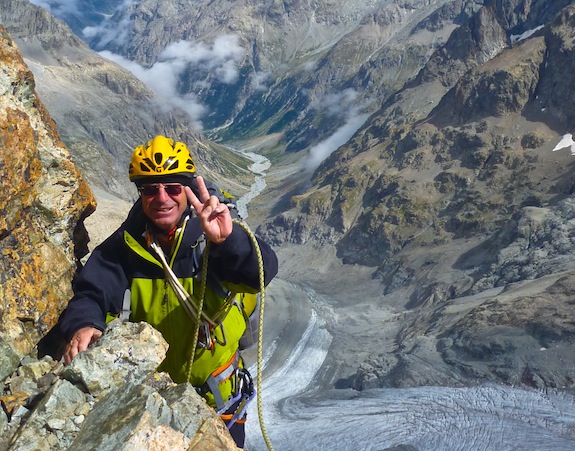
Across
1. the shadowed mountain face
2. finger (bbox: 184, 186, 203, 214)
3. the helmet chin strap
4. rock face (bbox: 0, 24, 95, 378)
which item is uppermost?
finger (bbox: 184, 186, 203, 214)

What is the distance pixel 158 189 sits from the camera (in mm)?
7488

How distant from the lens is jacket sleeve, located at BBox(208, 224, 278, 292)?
6.91 meters

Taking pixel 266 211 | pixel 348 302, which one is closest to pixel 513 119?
pixel 348 302

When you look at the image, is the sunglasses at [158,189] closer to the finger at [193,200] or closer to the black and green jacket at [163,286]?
the finger at [193,200]

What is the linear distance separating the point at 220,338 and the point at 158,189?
96.1 inches

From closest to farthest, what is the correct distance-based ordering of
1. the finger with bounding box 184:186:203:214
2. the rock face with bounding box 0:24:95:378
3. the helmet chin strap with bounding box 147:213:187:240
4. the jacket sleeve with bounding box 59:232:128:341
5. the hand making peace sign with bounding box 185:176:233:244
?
the hand making peace sign with bounding box 185:176:233:244 → the finger with bounding box 184:186:203:214 → the jacket sleeve with bounding box 59:232:128:341 → the helmet chin strap with bounding box 147:213:187:240 → the rock face with bounding box 0:24:95:378

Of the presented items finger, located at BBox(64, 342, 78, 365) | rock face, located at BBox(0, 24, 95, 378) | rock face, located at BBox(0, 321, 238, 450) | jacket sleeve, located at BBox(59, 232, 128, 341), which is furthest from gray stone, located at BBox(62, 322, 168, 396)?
rock face, located at BBox(0, 24, 95, 378)

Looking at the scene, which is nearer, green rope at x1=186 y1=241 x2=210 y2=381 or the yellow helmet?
green rope at x1=186 y1=241 x2=210 y2=381

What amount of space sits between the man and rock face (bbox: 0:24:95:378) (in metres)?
1.71

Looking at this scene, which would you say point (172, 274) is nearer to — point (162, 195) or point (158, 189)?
point (162, 195)

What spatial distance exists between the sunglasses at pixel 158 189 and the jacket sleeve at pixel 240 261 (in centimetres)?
112

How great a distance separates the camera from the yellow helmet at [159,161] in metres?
7.43

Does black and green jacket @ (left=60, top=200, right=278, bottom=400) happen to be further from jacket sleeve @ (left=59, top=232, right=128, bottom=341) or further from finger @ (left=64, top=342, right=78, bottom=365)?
finger @ (left=64, top=342, right=78, bottom=365)

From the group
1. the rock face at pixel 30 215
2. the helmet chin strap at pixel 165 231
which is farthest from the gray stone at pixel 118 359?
the rock face at pixel 30 215
